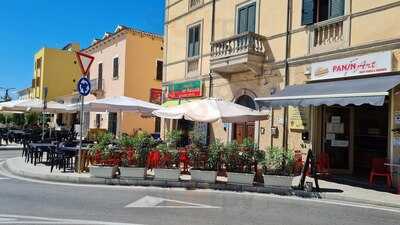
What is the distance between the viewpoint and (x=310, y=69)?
1616 cm

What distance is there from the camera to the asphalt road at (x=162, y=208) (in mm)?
8055

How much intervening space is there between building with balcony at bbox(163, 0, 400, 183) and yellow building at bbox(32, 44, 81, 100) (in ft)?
123

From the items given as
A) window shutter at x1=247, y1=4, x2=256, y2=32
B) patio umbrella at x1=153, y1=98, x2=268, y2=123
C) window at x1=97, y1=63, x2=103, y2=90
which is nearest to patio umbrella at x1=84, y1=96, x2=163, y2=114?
patio umbrella at x1=153, y1=98, x2=268, y2=123

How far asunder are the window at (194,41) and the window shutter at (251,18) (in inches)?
156

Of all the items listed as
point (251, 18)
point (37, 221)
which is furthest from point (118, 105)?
point (37, 221)

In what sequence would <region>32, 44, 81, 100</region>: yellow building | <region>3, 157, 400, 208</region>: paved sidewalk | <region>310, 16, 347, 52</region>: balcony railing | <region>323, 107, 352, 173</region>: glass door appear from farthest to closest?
1. <region>32, 44, 81, 100</region>: yellow building
2. <region>323, 107, 352, 173</region>: glass door
3. <region>310, 16, 347, 52</region>: balcony railing
4. <region>3, 157, 400, 208</region>: paved sidewalk

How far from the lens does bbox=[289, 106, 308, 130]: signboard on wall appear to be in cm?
1638

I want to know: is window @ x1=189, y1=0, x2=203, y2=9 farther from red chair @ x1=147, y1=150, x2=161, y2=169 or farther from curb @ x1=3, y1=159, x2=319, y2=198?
curb @ x1=3, y1=159, x2=319, y2=198

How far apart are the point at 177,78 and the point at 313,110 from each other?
1018 cm

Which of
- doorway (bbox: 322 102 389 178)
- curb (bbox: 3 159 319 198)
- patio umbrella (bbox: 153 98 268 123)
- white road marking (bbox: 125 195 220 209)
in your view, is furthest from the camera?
doorway (bbox: 322 102 389 178)

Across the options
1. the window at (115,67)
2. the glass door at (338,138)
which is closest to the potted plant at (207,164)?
the glass door at (338,138)

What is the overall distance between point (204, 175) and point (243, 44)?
7.26m

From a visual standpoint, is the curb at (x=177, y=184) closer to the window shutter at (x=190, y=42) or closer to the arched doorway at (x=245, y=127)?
the arched doorway at (x=245, y=127)

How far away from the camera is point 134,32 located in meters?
32.1
